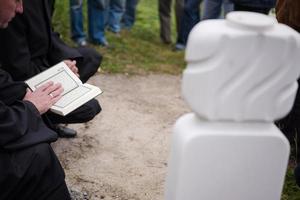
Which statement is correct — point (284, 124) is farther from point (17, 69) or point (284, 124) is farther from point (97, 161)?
point (17, 69)

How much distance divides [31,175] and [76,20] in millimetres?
3908

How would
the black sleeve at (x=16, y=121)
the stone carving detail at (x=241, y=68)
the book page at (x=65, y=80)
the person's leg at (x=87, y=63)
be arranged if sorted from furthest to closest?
the person's leg at (x=87, y=63), the book page at (x=65, y=80), the black sleeve at (x=16, y=121), the stone carving detail at (x=241, y=68)

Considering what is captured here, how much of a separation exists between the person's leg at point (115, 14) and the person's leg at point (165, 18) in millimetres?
515

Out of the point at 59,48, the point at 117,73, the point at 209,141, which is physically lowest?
the point at 117,73

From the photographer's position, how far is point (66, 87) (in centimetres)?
361

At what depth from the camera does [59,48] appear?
403cm

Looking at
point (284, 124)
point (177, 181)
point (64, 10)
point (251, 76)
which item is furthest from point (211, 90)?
point (64, 10)

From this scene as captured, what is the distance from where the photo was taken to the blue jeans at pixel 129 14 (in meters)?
7.98

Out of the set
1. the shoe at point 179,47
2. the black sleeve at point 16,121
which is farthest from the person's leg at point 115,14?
Result: the black sleeve at point 16,121

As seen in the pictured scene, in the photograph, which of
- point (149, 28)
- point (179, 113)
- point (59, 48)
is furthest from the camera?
point (149, 28)

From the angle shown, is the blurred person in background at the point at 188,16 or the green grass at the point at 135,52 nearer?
the green grass at the point at 135,52

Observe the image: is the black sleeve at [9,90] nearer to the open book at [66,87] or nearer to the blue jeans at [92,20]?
the open book at [66,87]

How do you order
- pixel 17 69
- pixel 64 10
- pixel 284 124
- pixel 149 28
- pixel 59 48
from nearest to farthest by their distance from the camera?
pixel 17 69, pixel 59 48, pixel 284 124, pixel 64 10, pixel 149 28

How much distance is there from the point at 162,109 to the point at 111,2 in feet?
8.42
